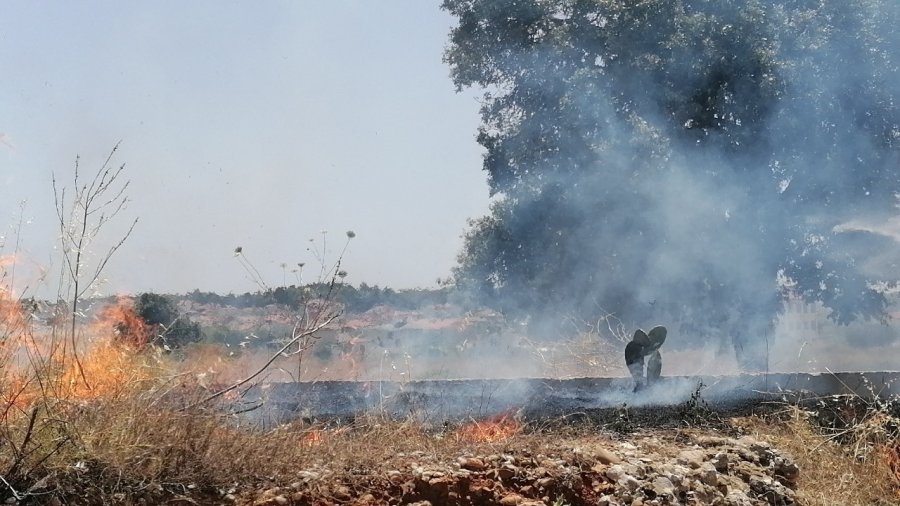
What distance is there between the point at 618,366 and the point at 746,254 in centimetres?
301


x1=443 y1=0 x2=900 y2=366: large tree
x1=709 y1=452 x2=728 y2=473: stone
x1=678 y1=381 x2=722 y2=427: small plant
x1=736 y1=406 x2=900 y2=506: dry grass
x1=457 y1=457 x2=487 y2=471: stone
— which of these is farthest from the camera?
x1=443 y1=0 x2=900 y2=366: large tree

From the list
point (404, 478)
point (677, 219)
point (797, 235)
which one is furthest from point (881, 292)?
point (404, 478)

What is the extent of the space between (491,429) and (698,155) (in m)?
7.43

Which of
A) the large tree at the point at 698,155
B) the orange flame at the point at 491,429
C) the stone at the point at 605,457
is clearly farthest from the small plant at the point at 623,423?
the large tree at the point at 698,155

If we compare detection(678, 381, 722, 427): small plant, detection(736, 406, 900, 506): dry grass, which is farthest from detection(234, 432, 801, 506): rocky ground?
detection(678, 381, 722, 427): small plant

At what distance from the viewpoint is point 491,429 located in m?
7.25

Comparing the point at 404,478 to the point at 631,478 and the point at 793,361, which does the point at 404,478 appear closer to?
the point at 631,478

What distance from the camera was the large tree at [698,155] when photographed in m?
12.0

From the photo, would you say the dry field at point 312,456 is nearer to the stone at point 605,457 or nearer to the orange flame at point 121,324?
the stone at point 605,457

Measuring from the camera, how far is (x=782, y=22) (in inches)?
471

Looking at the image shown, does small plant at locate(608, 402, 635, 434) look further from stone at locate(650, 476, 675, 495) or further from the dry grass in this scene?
stone at locate(650, 476, 675, 495)

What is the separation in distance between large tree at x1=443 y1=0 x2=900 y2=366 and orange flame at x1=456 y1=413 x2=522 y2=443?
5572 millimetres

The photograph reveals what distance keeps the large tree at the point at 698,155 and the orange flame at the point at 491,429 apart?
18.3ft

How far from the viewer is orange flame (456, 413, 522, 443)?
6.41 m
